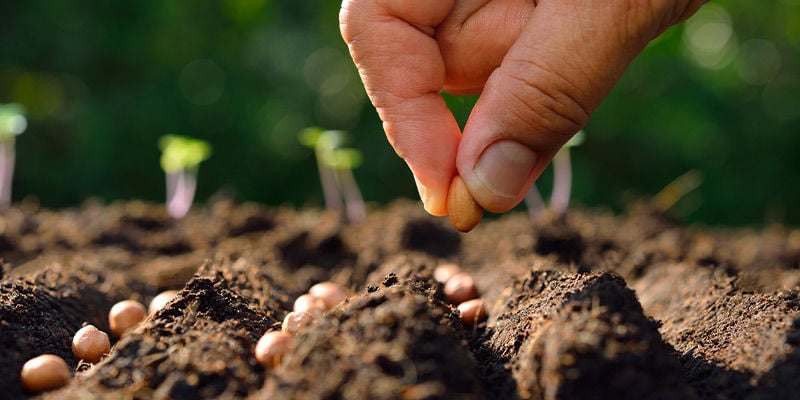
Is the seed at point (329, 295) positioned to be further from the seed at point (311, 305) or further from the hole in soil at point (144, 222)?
the hole in soil at point (144, 222)

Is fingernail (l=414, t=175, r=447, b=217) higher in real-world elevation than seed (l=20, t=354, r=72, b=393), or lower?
lower

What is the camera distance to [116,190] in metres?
4.89

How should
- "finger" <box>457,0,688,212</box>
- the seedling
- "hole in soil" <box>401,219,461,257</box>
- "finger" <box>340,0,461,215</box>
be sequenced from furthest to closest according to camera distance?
the seedling < "hole in soil" <box>401,219,461,257</box> < "finger" <box>340,0,461,215</box> < "finger" <box>457,0,688,212</box>

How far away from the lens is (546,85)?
1384 mm

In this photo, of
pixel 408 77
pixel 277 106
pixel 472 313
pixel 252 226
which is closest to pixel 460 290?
pixel 472 313

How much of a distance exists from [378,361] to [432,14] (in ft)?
2.98

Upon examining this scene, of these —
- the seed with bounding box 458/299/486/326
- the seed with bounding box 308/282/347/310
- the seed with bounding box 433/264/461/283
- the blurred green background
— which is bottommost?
the blurred green background

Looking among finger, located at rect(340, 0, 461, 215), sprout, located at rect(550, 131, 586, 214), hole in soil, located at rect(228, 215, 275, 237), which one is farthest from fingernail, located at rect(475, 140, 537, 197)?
hole in soil, located at rect(228, 215, 275, 237)

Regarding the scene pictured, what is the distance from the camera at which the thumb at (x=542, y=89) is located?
4.43 ft

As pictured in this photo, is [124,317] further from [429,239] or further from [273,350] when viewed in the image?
[429,239]

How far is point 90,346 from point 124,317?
0.20m

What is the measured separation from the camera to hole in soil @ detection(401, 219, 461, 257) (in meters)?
2.58

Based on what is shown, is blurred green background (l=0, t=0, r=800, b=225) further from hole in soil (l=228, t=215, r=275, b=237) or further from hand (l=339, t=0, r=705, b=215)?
hand (l=339, t=0, r=705, b=215)

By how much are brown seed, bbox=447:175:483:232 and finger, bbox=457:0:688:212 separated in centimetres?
3
